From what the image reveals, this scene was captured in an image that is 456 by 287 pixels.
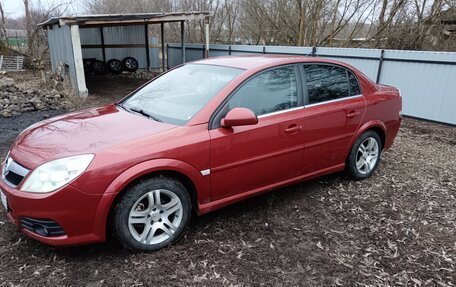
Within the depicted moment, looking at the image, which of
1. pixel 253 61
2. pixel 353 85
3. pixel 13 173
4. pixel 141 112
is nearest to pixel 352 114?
pixel 353 85

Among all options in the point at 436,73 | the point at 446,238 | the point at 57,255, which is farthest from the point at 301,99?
the point at 436,73

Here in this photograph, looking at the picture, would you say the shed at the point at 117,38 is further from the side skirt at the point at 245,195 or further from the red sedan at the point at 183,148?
the side skirt at the point at 245,195

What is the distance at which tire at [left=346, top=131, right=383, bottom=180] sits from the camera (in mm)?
4359

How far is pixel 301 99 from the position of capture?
3711mm

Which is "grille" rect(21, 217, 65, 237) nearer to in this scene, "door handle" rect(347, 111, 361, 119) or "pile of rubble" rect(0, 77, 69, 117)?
"door handle" rect(347, 111, 361, 119)

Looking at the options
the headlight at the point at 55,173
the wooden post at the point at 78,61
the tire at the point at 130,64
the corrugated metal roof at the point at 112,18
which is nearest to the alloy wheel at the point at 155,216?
the headlight at the point at 55,173

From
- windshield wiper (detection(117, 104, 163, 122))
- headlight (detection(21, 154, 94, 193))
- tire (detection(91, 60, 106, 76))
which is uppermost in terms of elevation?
windshield wiper (detection(117, 104, 163, 122))

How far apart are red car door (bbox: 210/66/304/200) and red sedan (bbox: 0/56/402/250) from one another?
0.03ft

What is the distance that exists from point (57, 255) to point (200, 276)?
3.87 feet

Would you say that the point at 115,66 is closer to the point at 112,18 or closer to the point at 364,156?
the point at 112,18

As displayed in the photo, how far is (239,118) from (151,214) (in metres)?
1.06

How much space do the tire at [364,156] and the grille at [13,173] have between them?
3.41 meters

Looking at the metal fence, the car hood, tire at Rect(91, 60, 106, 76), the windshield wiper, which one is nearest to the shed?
tire at Rect(91, 60, 106, 76)

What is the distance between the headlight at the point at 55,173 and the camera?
253 cm
